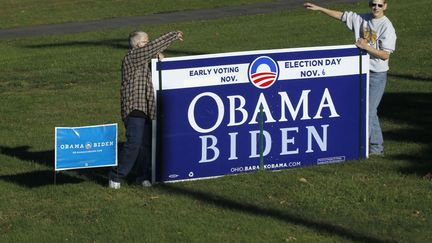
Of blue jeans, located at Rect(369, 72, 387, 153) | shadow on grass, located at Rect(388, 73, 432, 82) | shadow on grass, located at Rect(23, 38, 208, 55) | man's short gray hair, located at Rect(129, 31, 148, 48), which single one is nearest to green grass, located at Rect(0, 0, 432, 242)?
blue jeans, located at Rect(369, 72, 387, 153)

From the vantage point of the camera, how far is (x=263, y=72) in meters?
10.5

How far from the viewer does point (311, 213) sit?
891cm

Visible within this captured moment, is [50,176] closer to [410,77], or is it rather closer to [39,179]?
[39,179]

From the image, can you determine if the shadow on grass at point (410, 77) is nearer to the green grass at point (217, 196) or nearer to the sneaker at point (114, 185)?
the green grass at point (217, 196)

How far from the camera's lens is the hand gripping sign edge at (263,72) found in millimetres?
10391

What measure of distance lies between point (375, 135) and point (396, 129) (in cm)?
180

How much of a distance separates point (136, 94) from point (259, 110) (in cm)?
133

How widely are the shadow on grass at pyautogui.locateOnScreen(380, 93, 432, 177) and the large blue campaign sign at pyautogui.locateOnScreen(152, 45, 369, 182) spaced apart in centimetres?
67

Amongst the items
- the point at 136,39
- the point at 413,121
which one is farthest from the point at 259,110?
the point at 413,121

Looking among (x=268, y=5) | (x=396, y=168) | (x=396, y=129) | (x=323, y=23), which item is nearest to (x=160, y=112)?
(x=396, y=168)

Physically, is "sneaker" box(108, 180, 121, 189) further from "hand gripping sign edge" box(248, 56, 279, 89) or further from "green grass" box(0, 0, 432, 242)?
"hand gripping sign edge" box(248, 56, 279, 89)

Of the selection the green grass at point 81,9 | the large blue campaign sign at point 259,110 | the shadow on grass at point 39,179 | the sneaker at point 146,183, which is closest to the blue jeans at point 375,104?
the large blue campaign sign at point 259,110

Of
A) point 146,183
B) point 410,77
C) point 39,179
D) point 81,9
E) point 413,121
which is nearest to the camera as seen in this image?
point 146,183

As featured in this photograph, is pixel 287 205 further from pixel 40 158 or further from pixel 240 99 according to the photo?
pixel 40 158
